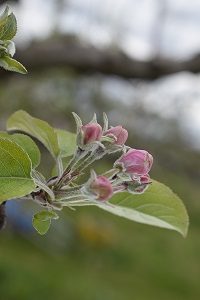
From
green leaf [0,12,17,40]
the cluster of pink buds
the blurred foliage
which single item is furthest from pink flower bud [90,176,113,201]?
the blurred foliage

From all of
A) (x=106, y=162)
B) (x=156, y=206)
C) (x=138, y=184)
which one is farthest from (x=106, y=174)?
(x=106, y=162)

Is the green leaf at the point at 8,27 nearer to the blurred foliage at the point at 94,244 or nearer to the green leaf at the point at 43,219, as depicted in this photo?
the green leaf at the point at 43,219

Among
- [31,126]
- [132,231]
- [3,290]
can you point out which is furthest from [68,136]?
[132,231]

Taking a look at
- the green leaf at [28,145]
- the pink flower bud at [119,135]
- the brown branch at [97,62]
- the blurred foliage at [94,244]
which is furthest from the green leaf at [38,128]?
the blurred foliage at [94,244]

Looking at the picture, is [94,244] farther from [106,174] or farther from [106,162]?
[106,174]

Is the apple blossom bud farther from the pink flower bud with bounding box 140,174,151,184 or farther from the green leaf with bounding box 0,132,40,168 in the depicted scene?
the green leaf with bounding box 0,132,40,168

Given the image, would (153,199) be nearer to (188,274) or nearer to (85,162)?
(85,162)

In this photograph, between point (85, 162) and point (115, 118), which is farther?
point (115, 118)
